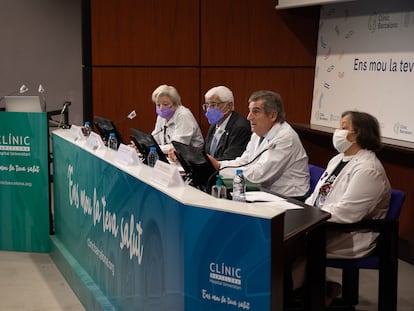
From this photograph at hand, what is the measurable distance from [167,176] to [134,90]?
354cm

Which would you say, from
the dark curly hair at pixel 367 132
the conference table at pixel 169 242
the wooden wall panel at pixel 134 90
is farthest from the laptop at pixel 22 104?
the dark curly hair at pixel 367 132

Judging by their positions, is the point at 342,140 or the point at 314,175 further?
the point at 314,175

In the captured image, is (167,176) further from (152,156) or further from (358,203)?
(358,203)

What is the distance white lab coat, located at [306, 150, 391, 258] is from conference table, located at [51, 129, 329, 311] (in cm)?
24

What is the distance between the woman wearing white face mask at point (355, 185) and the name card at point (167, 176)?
0.89 metres

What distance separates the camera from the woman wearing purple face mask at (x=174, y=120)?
5.45 metres

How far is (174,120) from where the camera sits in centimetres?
554

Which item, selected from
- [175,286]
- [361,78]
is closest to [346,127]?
[175,286]

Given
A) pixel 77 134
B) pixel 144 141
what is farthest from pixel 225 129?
pixel 77 134

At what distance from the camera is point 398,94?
489 cm

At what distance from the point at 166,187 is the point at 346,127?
116cm

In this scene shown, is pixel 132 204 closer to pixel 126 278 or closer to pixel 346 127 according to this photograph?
pixel 126 278

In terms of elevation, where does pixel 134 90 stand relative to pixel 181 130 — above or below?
above

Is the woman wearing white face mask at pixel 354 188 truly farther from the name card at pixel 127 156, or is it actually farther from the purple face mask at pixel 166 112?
the purple face mask at pixel 166 112
